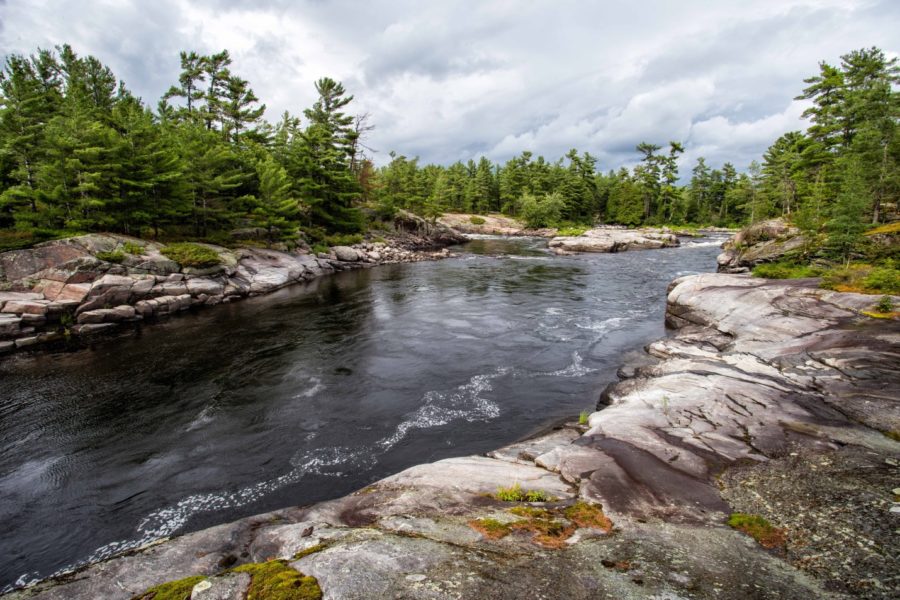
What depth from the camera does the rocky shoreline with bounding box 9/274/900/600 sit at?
15.3 feet

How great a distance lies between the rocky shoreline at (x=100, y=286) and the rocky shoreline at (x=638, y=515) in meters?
23.4

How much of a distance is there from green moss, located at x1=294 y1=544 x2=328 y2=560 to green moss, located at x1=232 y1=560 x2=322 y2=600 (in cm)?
29

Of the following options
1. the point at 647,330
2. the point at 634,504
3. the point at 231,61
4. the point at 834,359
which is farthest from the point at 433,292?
the point at 231,61

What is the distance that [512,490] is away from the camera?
23.9ft

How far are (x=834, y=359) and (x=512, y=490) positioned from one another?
462 inches

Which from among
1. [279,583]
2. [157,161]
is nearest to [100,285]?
[157,161]

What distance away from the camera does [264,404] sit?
1422 centimetres

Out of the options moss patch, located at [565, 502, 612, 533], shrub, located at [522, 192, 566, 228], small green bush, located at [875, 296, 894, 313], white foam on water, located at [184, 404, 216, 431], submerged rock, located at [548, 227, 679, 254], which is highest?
shrub, located at [522, 192, 566, 228]

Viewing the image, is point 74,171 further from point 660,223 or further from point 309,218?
point 660,223

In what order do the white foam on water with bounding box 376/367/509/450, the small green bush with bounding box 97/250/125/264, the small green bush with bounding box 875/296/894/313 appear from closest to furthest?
the white foam on water with bounding box 376/367/509/450
the small green bush with bounding box 875/296/894/313
the small green bush with bounding box 97/250/125/264

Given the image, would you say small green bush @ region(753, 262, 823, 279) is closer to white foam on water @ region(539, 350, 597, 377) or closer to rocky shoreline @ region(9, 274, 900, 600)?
rocky shoreline @ region(9, 274, 900, 600)

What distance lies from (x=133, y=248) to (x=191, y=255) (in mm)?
3557

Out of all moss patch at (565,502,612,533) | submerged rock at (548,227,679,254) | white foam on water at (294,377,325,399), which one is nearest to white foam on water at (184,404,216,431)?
white foam on water at (294,377,325,399)

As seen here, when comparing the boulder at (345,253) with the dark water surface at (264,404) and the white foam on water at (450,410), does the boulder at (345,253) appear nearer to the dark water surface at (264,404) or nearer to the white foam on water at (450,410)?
the dark water surface at (264,404)
